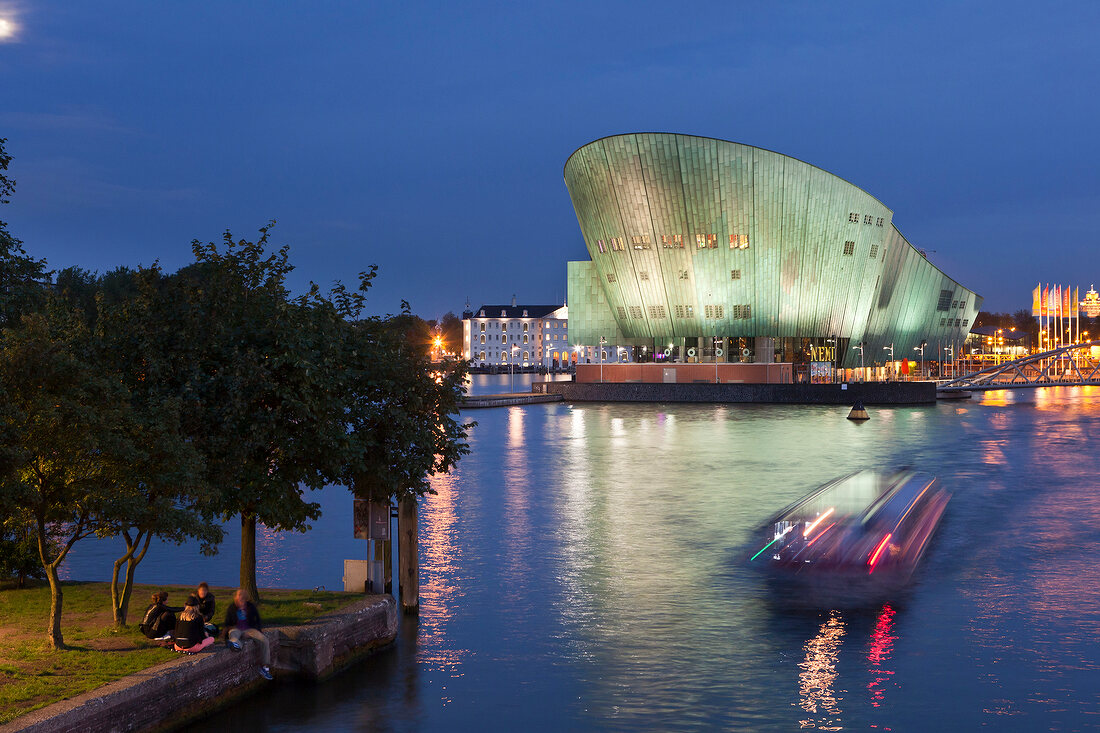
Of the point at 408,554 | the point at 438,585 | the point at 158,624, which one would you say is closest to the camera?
the point at 158,624

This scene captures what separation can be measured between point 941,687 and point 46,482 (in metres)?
12.9

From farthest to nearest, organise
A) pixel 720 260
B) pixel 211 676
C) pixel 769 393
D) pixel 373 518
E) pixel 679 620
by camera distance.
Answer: pixel 720 260 < pixel 769 393 < pixel 679 620 < pixel 373 518 < pixel 211 676

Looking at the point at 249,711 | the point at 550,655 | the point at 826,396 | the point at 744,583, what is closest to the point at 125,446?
the point at 249,711

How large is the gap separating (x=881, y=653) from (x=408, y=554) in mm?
8318

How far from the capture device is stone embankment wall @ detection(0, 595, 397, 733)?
445 inches

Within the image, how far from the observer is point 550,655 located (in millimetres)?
17312

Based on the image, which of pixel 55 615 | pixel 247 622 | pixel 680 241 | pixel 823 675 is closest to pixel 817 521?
pixel 823 675

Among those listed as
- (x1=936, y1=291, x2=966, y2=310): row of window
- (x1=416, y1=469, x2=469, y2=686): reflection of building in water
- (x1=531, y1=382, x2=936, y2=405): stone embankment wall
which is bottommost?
(x1=416, y1=469, x2=469, y2=686): reflection of building in water

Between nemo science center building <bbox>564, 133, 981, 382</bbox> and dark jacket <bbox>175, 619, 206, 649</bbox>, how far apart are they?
86246mm

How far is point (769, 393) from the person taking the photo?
98688 millimetres

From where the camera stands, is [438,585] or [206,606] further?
[438,585]

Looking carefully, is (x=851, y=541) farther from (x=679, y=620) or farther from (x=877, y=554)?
(x=679, y=620)

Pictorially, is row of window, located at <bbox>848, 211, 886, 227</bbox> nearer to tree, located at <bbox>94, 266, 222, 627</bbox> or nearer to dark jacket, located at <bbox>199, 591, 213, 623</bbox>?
tree, located at <bbox>94, 266, 222, 627</bbox>

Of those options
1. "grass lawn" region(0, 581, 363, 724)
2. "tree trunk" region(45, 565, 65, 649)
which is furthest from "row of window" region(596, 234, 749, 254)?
"tree trunk" region(45, 565, 65, 649)
